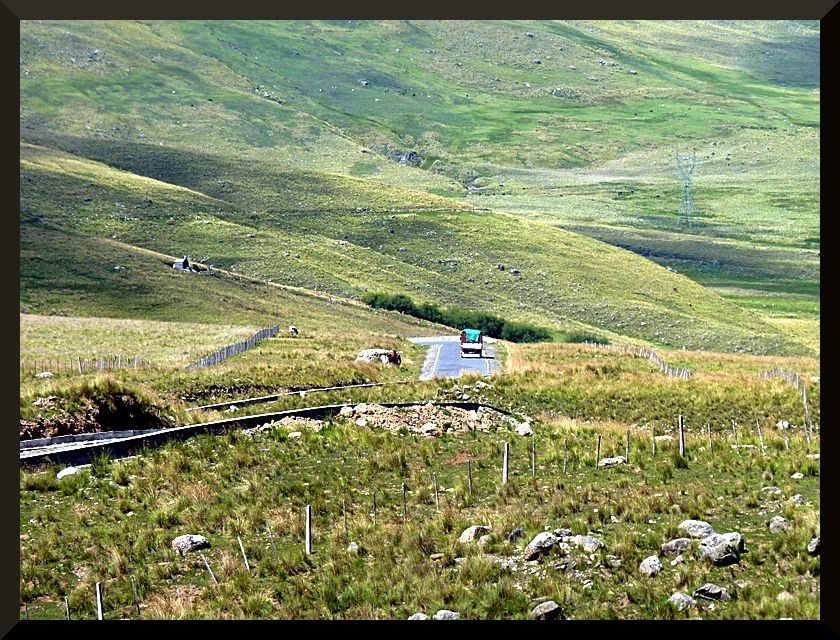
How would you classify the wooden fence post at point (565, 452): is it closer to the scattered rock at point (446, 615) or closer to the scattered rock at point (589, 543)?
the scattered rock at point (589, 543)

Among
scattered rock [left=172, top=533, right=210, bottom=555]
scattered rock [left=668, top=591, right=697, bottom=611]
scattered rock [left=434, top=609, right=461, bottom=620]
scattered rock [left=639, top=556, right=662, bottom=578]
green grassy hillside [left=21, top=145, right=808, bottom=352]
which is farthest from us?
green grassy hillside [left=21, top=145, right=808, bottom=352]

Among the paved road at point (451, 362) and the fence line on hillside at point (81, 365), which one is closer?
the fence line on hillside at point (81, 365)

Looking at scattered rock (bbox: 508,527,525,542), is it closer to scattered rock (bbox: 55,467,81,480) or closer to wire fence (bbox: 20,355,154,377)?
scattered rock (bbox: 55,467,81,480)

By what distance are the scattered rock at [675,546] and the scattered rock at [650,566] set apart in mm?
585

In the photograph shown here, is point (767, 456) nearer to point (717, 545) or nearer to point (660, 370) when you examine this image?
point (717, 545)

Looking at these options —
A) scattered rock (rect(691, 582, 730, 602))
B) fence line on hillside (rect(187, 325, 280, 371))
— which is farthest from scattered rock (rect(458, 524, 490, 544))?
fence line on hillside (rect(187, 325, 280, 371))

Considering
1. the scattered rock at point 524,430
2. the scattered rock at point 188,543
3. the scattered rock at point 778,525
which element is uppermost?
the scattered rock at point 778,525

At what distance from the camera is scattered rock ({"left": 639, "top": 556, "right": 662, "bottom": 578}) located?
16547 mm

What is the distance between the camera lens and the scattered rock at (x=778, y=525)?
1810 cm

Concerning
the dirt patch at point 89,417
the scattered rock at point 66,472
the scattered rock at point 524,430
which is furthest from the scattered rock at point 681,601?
the dirt patch at point 89,417

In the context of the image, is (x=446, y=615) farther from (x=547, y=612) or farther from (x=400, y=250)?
(x=400, y=250)

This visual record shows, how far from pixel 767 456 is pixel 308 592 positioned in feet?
37.3

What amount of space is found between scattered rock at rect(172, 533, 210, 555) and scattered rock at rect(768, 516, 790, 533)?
9009mm

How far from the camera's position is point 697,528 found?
17.9m
